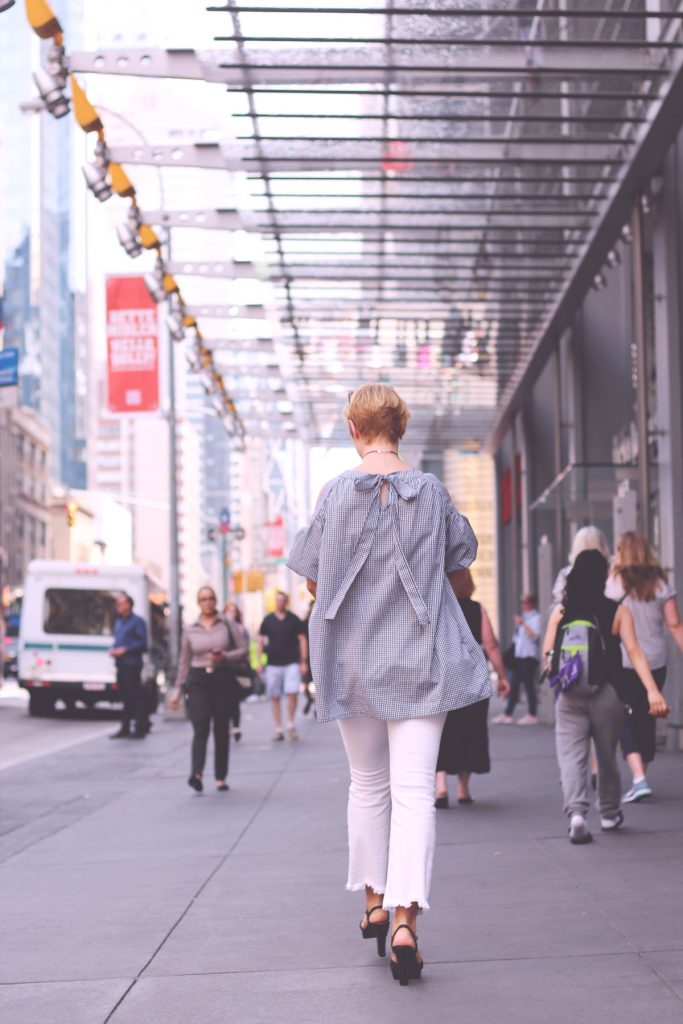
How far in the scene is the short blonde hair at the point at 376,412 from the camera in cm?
556

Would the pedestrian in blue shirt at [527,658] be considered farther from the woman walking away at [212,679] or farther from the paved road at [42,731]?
the woman walking away at [212,679]

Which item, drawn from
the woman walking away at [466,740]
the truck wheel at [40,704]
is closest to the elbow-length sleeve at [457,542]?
the woman walking away at [466,740]

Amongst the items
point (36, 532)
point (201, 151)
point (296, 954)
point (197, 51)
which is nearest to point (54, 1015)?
point (296, 954)

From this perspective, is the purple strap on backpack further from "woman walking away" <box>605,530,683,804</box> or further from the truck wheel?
the truck wheel

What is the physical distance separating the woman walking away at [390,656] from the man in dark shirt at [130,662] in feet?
52.2

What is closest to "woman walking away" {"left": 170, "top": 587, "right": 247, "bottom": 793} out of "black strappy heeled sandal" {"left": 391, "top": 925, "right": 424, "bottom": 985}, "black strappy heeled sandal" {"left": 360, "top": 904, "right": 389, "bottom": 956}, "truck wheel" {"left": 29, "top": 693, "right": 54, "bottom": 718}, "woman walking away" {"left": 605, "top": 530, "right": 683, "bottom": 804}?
"woman walking away" {"left": 605, "top": 530, "right": 683, "bottom": 804}

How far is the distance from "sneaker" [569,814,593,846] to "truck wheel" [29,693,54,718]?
20900 millimetres

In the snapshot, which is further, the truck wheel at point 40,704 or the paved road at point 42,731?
the truck wheel at point 40,704

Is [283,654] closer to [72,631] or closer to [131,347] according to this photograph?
[72,631]

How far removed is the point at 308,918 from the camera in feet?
21.2

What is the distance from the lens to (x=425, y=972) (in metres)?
5.28

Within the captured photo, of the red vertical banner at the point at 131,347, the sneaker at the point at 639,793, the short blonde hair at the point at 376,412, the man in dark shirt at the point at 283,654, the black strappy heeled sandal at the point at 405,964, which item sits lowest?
the sneaker at the point at 639,793

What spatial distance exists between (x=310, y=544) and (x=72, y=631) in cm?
→ 2334

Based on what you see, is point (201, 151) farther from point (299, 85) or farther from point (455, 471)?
point (455, 471)
